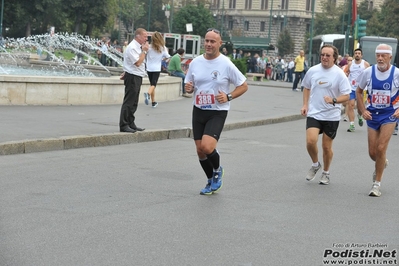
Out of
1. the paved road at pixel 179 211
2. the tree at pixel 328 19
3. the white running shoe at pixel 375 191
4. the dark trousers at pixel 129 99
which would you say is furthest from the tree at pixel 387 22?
the white running shoe at pixel 375 191

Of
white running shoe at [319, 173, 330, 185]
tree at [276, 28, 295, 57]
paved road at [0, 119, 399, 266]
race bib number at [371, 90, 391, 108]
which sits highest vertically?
tree at [276, 28, 295, 57]

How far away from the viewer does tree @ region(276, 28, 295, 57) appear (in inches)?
4173

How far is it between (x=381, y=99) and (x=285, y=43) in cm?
9644

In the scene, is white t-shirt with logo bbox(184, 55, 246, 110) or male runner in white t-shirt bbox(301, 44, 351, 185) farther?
male runner in white t-shirt bbox(301, 44, 351, 185)

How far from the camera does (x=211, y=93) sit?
960cm

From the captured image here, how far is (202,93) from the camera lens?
9.63 metres

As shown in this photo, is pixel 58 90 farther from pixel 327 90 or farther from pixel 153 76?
pixel 327 90

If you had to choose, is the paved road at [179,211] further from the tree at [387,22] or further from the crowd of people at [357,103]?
the tree at [387,22]

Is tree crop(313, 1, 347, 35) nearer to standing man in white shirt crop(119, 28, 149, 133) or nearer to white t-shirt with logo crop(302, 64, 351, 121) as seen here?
standing man in white shirt crop(119, 28, 149, 133)

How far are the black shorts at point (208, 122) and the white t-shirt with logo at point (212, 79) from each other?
0.07 metres

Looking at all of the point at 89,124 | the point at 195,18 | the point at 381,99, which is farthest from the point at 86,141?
the point at 195,18

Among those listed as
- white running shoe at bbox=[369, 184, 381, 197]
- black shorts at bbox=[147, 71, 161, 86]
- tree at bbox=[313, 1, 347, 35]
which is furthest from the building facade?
white running shoe at bbox=[369, 184, 381, 197]

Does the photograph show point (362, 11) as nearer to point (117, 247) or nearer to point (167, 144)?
point (167, 144)

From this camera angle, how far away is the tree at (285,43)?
106000 millimetres
